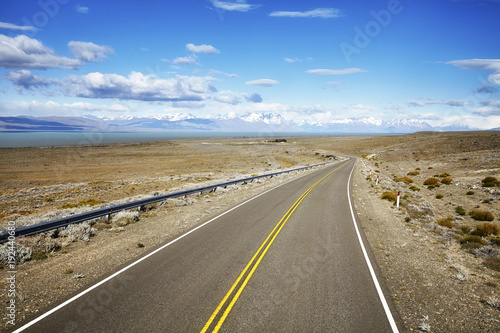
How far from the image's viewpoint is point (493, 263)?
372 inches

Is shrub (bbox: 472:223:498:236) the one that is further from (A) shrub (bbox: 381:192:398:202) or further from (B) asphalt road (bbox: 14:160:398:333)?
(A) shrub (bbox: 381:192:398:202)

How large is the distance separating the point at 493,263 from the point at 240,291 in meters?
9.64

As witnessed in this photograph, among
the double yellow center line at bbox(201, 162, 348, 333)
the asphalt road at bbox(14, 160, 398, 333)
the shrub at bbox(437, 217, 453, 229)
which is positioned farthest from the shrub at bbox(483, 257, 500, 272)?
the double yellow center line at bbox(201, 162, 348, 333)

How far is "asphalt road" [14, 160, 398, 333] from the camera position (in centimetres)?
584

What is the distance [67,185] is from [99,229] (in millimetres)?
25660

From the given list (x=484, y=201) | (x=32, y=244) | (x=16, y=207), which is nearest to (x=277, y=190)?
(x=484, y=201)

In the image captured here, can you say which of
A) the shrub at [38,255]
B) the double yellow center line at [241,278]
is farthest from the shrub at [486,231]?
the shrub at [38,255]

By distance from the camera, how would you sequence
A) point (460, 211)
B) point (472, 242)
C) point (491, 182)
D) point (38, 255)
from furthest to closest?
point (491, 182) < point (460, 211) < point (472, 242) < point (38, 255)

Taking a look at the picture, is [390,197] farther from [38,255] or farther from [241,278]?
[38,255]

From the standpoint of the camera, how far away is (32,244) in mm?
9555

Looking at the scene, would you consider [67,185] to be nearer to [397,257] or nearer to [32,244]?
[32,244]

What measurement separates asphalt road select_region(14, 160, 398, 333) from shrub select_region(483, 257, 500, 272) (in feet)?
14.6

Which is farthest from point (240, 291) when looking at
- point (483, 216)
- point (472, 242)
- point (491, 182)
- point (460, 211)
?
point (491, 182)

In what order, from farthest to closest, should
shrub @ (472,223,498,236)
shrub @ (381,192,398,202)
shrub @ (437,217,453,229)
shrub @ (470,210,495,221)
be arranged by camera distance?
1. shrub @ (381,192,398,202)
2. shrub @ (470,210,495,221)
3. shrub @ (437,217,453,229)
4. shrub @ (472,223,498,236)
